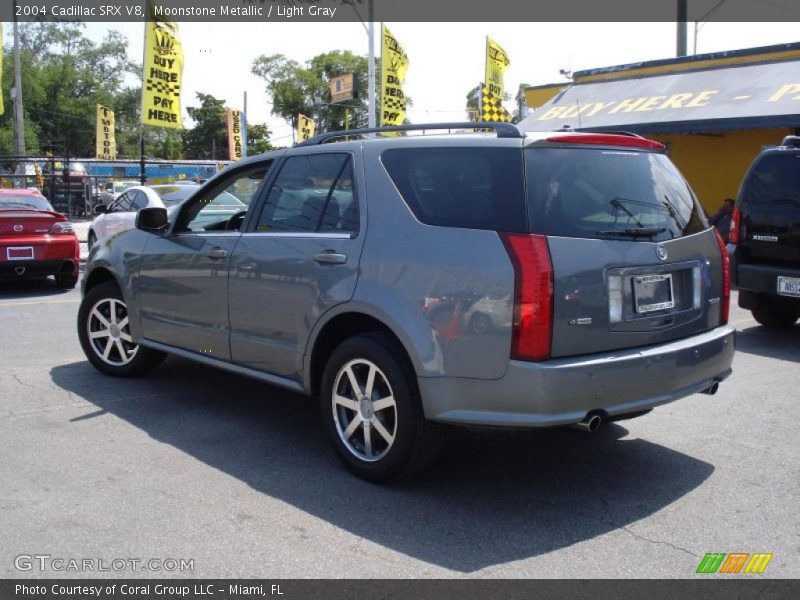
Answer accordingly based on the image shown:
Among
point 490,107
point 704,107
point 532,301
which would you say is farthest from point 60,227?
point 704,107

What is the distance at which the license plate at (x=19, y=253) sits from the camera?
433 inches

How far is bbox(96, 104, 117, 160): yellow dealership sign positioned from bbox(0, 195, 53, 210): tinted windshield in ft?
77.2

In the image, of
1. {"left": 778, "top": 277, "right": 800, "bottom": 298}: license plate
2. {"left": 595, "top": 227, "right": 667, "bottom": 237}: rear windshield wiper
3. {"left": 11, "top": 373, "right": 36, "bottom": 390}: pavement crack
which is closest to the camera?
{"left": 595, "top": 227, "right": 667, "bottom": 237}: rear windshield wiper

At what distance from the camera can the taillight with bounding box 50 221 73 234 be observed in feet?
37.8

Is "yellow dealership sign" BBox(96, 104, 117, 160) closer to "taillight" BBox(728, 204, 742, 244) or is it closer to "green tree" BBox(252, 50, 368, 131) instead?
"taillight" BBox(728, 204, 742, 244)

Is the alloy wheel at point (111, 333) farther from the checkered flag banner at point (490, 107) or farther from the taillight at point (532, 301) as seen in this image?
the checkered flag banner at point (490, 107)

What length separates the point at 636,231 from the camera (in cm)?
400

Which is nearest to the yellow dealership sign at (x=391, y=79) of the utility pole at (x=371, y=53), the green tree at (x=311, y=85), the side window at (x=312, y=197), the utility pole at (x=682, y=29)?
the utility pole at (x=371, y=53)

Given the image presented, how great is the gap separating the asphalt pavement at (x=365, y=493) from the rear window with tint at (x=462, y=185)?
1.43 metres

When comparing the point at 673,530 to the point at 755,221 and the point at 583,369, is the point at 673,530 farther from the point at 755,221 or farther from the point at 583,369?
the point at 755,221

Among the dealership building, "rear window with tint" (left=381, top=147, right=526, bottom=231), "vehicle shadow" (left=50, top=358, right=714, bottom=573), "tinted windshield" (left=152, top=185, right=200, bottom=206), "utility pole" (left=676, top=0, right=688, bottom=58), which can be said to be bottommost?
"vehicle shadow" (left=50, top=358, right=714, bottom=573)

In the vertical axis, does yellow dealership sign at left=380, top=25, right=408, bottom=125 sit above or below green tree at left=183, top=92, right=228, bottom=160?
below

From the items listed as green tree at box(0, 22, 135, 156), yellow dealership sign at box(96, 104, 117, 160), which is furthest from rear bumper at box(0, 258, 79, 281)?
green tree at box(0, 22, 135, 156)

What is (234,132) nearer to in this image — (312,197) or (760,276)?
(760,276)
